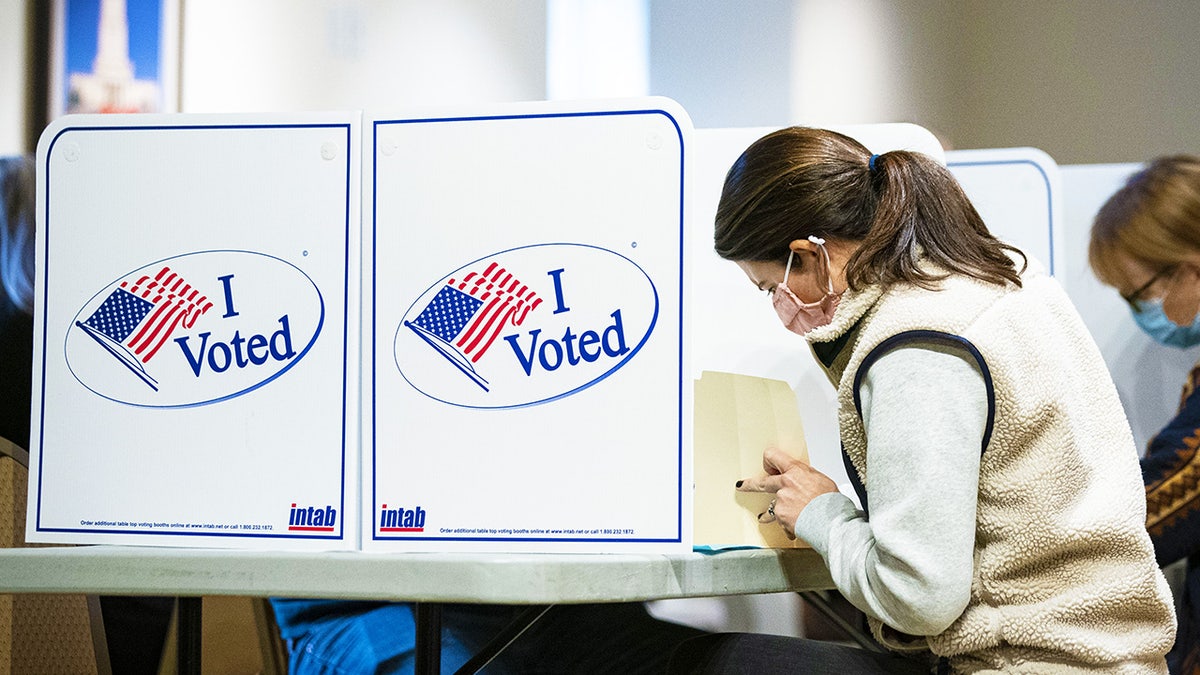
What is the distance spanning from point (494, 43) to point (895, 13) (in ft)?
3.09

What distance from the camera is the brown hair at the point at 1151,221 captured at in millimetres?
2197

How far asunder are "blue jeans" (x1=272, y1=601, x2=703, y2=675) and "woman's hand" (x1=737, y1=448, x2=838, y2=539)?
0.41 metres

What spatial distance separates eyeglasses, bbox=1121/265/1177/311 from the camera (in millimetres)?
2236

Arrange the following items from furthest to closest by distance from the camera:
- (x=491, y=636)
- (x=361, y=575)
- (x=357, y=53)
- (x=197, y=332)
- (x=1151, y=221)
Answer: (x=357, y=53), (x=1151, y=221), (x=491, y=636), (x=197, y=332), (x=361, y=575)

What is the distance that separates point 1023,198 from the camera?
69.4 inches

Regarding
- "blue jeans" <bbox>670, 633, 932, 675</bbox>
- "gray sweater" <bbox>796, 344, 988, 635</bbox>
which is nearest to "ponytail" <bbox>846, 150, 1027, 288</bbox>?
"gray sweater" <bbox>796, 344, 988, 635</bbox>

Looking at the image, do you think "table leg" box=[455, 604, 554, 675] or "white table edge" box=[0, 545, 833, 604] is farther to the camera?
"table leg" box=[455, 604, 554, 675]

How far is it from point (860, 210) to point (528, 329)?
368 millimetres

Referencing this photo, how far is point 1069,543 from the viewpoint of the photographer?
0.88 meters

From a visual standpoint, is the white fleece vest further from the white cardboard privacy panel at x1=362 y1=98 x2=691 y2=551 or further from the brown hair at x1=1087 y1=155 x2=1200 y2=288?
the brown hair at x1=1087 y1=155 x2=1200 y2=288

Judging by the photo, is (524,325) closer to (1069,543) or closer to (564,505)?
(564,505)

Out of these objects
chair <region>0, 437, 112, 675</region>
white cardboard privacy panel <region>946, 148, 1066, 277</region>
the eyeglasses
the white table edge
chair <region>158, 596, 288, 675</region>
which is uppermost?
white cardboard privacy panel <region>946, 148, 1066, 277</region>

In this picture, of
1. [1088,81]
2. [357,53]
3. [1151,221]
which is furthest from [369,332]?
[1088,81]

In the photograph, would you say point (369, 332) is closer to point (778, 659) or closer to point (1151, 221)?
point (778, 659)
